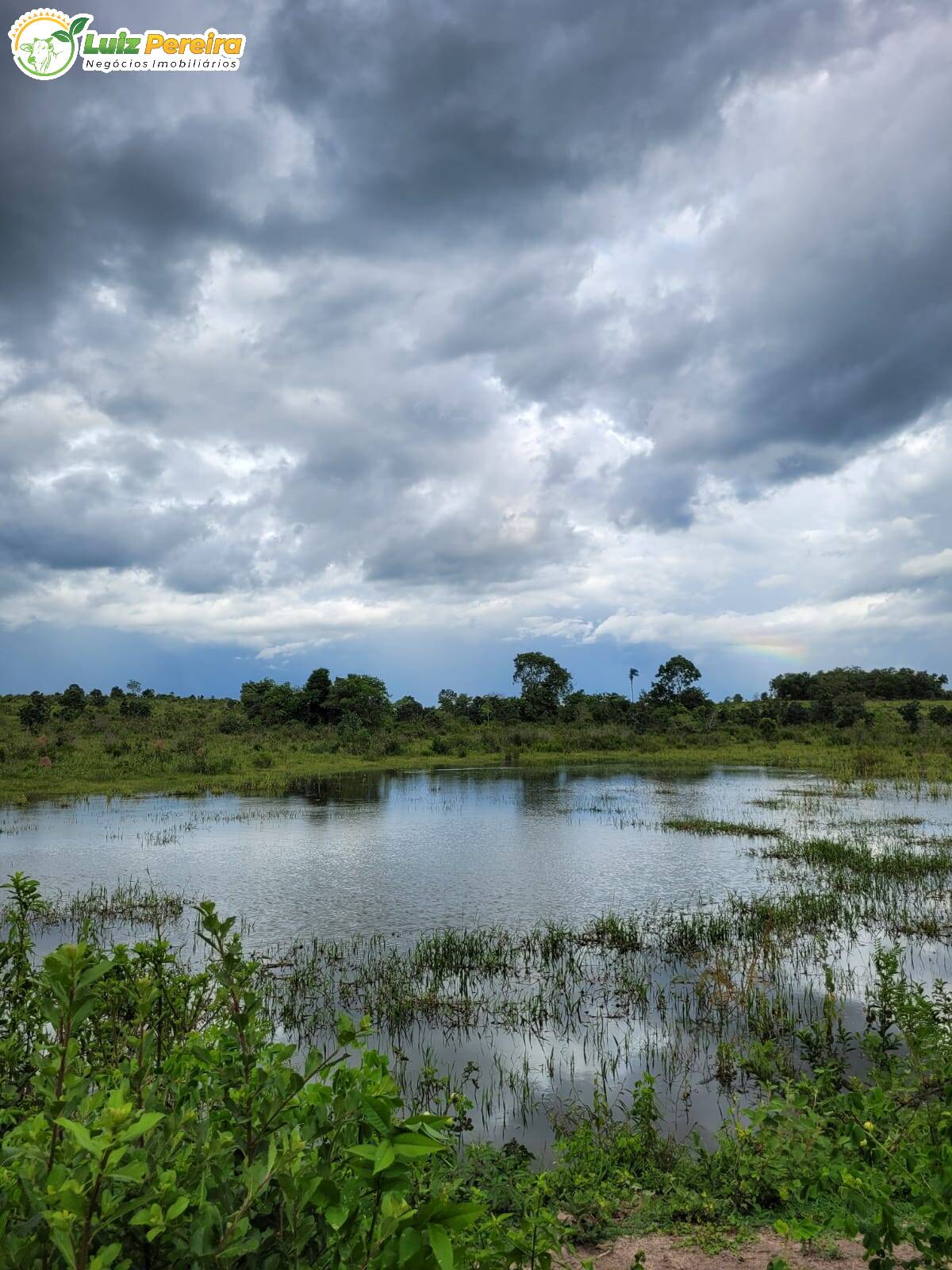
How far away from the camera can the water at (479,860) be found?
7.91 meters

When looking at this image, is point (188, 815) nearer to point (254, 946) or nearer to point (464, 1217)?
point (254, 946)

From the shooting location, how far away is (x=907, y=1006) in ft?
18.0

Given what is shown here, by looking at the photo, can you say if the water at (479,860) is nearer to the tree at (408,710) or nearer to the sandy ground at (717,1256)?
the sandy ground at (717,1256)

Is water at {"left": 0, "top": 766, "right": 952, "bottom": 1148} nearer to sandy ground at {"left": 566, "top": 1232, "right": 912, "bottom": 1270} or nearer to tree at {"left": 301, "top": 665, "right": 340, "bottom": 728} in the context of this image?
sandy ground at {"left": 566, "top": 1232, "right": 912, "bottom": 1270}

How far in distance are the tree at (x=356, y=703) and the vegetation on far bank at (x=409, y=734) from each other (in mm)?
157

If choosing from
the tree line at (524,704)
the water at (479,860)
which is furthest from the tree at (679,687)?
the water at (479,860)

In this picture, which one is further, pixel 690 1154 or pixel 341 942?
pixel 341 942

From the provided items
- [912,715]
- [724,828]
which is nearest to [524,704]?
→ [912,715]

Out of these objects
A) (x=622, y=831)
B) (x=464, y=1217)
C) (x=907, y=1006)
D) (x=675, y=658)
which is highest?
(x=675, y=658)

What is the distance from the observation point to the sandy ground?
4.26 meters

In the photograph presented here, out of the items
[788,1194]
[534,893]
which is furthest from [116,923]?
[788,1194]

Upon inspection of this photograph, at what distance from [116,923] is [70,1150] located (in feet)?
45.9

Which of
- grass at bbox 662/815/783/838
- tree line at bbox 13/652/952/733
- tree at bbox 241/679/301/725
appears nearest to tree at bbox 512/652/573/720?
tree line at bbox 13/652/952/733

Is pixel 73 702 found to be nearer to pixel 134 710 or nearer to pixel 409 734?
pixel 134 710
